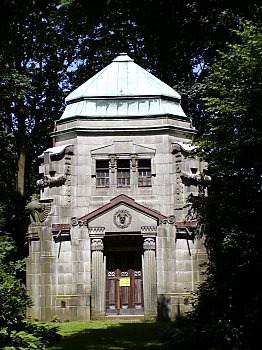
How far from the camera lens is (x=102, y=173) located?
25656 millimetres

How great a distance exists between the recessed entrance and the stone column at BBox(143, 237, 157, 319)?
79 cm

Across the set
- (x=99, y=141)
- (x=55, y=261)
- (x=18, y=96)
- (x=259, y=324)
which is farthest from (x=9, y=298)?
(x=18, y=96)

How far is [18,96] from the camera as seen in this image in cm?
3253

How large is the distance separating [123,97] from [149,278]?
7086mm

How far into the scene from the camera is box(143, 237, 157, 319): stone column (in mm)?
24141

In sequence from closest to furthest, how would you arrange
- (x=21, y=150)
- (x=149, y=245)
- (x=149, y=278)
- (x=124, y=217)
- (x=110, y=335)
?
(x=110, y=335) < (x=149, y=278) < (x=149, y=245) < (x=124, y=217) < (x=21, y=150)

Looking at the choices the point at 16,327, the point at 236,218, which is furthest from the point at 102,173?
the point at 16,327

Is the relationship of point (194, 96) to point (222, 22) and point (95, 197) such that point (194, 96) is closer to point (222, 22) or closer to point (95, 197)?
point (222, 22)

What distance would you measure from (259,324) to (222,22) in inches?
719

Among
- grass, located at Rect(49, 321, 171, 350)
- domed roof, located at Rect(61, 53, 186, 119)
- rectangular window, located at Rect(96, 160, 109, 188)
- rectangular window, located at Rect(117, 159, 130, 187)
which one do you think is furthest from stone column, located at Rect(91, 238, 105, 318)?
domed roof, located at Rect(61, 53, 186, 119)

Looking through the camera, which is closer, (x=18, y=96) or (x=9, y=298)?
(x=9, y=298)

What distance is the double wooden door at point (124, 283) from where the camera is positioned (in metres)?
25.0

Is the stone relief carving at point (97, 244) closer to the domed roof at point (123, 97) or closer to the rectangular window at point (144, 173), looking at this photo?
the rectangular window at point (144, 173)

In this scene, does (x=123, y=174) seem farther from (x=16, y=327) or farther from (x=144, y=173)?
(x=16, y=327)
